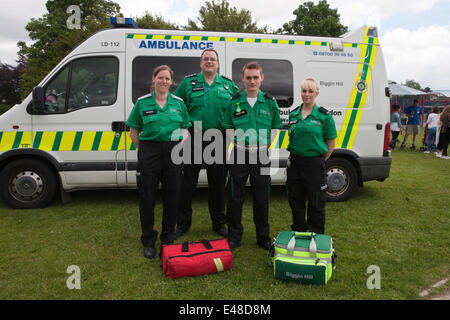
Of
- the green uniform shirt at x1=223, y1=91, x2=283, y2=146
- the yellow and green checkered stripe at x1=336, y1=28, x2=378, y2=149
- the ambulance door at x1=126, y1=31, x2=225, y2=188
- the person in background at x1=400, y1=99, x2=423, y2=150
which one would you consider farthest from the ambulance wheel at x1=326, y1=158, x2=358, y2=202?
the person in background at x1=400, y1=99, x2=423, y2=150

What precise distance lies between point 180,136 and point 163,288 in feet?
4.50

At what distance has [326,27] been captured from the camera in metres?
25.1

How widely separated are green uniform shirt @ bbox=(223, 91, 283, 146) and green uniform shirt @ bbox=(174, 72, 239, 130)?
239 millimetres

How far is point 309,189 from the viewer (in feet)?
10.1

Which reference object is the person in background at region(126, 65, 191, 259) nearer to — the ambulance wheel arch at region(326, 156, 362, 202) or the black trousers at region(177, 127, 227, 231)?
the black trousers at region(177, 127, 227, 231)

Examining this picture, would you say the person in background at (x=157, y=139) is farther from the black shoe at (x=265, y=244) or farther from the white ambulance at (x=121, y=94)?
the white ambulance at (x=121, y=94)

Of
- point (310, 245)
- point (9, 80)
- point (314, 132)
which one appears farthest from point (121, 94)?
point (9, 80)

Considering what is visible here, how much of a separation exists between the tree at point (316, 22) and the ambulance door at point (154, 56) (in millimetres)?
22905

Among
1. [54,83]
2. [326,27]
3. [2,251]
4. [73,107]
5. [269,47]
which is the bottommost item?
[2,251]

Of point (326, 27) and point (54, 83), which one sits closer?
point (54, 83)

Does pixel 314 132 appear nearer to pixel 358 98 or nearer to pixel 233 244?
pixel 233 244

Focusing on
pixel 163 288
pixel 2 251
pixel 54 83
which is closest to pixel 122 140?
pixel 54 83

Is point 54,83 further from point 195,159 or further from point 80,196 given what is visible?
point 195,159

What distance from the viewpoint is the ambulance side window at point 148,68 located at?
168 inches
